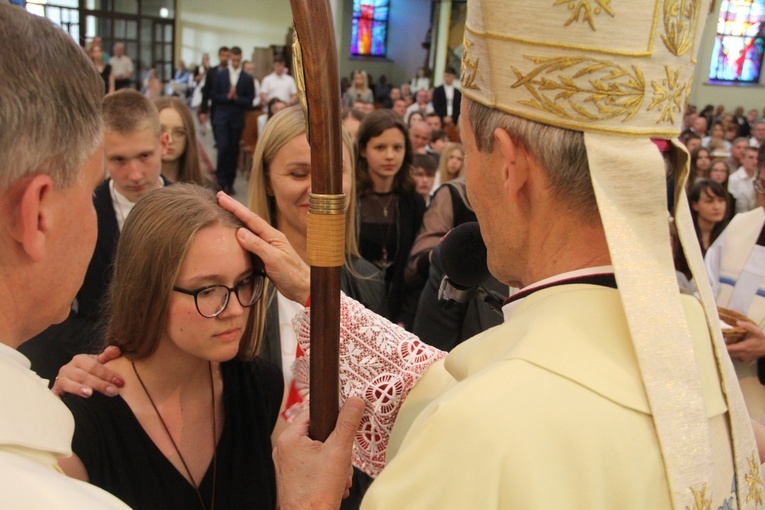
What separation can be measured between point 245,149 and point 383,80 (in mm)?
10589

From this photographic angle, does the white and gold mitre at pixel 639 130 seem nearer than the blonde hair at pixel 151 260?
Yes

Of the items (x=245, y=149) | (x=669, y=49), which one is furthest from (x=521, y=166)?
(x=245, y=149)

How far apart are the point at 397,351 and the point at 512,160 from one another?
2.01ft

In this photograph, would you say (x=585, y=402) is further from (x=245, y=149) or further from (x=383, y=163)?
(x=245, y=149)

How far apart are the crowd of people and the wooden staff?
7 centimetres

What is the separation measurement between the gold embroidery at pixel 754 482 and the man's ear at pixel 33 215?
106 cm

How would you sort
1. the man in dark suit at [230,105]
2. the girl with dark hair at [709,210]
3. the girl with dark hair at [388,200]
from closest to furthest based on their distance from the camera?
the girl with dark hair at [388,200] → the girl with dark hair at [709,210] → the man in dark suit at [230,105]

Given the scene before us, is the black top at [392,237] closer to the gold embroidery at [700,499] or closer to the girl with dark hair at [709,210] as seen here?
the girl with dark hair at [709,210]

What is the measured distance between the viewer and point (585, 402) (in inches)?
40.0

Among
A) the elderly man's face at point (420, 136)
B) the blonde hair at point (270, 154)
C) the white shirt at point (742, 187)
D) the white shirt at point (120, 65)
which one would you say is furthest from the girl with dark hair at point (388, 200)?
Answer: the white shirt at point (120, 65)

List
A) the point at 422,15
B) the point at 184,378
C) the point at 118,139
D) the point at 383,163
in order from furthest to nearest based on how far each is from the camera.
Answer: the point at 422,15 → the point at 383,163 → the point at 118,139 → the point at 184,378

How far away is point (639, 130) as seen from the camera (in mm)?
1148

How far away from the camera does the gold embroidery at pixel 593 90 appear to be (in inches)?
44.3

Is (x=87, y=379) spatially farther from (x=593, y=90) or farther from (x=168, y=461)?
(x=593, y=90)
